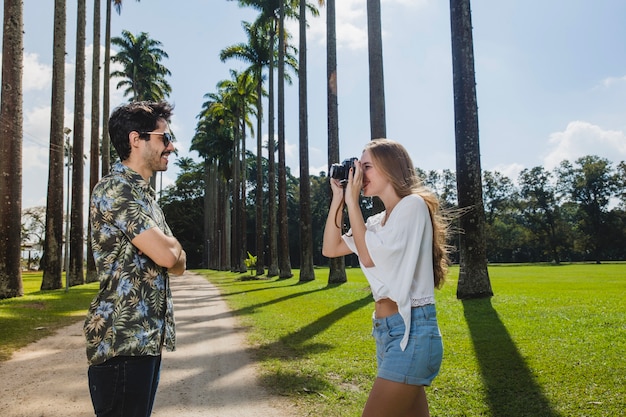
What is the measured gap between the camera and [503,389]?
5.46m

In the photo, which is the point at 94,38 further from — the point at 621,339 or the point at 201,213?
the point at 201,213

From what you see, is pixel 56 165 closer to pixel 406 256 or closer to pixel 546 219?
pixel 406 256

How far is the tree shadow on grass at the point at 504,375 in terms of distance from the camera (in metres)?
4.86

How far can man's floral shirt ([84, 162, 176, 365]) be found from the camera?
2172 mm

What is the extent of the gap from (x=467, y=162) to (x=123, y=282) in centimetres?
1135

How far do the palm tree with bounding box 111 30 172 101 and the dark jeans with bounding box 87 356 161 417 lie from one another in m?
43.0

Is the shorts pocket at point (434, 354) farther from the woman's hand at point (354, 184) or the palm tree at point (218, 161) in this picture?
the palm tree at point (218, 161)

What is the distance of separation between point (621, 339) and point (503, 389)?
9.89 ft

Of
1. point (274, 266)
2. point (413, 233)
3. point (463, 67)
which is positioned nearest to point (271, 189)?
point (274, 266)

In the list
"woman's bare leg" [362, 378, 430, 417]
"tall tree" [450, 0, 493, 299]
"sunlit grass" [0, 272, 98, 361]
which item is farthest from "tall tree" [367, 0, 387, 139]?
"woman's bare leg" [362, 378, 430, 417]

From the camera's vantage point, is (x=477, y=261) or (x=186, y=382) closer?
(x=186, y=382)

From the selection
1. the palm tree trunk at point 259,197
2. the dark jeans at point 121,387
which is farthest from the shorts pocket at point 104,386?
the palm tree trunk at point 259,197

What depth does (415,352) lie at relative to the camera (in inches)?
91.6

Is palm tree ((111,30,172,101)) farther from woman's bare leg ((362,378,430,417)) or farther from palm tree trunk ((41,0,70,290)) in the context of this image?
woman's bare leg ((362,378,430,417))
